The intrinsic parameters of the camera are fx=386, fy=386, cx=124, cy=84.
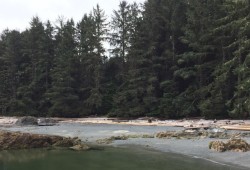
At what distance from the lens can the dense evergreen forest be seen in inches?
1494

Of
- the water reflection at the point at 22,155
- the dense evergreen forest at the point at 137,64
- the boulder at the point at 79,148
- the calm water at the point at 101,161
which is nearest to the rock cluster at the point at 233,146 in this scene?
the calm water at the point at 101,161

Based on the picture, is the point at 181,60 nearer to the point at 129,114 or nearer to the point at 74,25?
the point at 129,114

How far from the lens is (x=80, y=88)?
56.0 metres

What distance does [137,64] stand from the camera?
48250mm

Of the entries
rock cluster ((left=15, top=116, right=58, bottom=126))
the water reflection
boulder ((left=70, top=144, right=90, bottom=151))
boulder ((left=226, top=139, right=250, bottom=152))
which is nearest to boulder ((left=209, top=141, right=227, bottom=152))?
boulder ((left=226, top=139, right=250, bottom=152))

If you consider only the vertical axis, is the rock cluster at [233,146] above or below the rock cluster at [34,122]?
below

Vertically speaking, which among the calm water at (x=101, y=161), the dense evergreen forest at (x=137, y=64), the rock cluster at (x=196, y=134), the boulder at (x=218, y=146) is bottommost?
the calm water at (x=101, y=161)

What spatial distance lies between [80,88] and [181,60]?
1880cm

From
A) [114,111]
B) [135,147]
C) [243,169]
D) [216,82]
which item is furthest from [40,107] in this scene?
[243,169]

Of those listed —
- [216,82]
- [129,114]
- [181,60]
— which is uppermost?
[181,60]

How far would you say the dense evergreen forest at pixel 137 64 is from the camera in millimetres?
37938

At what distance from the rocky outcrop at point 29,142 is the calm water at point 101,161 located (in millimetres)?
1585

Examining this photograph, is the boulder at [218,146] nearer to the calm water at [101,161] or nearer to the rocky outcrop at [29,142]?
the calm water at [101,161]

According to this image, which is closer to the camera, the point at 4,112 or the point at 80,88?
the point at 80,88
